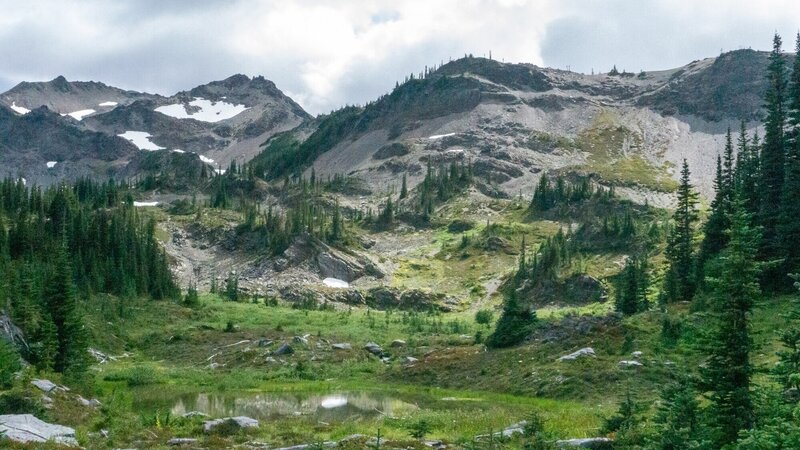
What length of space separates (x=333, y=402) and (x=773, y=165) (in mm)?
40353

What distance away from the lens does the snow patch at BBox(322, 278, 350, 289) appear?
143000 millimetres

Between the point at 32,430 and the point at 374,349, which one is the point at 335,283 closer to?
the point at 374,349

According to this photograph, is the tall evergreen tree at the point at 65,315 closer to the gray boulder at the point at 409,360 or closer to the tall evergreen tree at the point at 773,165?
the gray boulder at the point at 409,360

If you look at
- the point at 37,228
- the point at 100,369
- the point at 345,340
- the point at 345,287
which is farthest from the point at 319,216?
the point at 100,369

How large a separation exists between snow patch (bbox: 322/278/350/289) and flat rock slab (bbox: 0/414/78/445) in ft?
386

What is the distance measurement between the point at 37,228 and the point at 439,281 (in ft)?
256

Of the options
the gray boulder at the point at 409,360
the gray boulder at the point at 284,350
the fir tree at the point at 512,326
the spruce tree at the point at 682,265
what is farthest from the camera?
the spruce tree at the point at 682,265

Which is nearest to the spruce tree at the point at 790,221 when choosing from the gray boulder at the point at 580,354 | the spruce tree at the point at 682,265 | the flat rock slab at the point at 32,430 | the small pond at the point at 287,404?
the spruce tree at the point at 682,265

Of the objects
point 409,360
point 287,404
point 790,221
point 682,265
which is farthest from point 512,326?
point 682,265

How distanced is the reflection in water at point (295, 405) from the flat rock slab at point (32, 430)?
12.7 m

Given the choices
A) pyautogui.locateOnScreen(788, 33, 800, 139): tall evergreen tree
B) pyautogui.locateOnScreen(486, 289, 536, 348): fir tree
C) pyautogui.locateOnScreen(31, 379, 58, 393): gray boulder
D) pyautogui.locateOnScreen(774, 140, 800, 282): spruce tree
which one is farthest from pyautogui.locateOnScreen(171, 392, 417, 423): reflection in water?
pyautogui.locateOnScreen(788, 33, 800, 139): tall evergreen tree

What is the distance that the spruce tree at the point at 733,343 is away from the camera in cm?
1861

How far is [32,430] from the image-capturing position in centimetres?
2242

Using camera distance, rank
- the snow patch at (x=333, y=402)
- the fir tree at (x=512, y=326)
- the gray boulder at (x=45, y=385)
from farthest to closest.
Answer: the fir tree at (x=512, y=326) → the snow patch at (x=333, y=402) → the gray boulder at (x=45, y=385)
